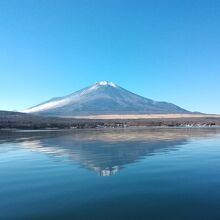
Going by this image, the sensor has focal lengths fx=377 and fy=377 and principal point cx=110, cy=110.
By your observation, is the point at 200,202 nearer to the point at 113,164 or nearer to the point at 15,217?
the point at 15,217

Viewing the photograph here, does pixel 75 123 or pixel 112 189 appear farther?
pixel 75 123

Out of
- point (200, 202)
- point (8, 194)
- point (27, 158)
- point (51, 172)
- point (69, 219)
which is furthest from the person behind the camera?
point (27, 158)

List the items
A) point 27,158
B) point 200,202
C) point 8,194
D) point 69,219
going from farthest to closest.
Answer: point 27,158, point 8,194, point 200,202, point 69,219

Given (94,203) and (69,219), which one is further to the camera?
(94,203)

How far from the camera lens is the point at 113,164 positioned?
23.4m

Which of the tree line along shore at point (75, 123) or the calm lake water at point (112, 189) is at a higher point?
the tree line along shore at point (75, 123)

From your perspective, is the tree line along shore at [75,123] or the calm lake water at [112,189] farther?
the tree line along shore at [75,123]

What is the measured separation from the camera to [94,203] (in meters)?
13.6

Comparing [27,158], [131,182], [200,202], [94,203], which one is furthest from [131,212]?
[27,158]

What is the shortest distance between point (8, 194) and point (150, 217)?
6437 millimetres

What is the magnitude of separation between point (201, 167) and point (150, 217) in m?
10.6

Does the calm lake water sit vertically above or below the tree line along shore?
below

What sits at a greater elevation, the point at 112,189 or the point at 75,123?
the point at 75,123

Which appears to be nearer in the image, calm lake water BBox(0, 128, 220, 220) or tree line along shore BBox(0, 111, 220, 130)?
calm lake water BBox(0, 128, 220, 220)
